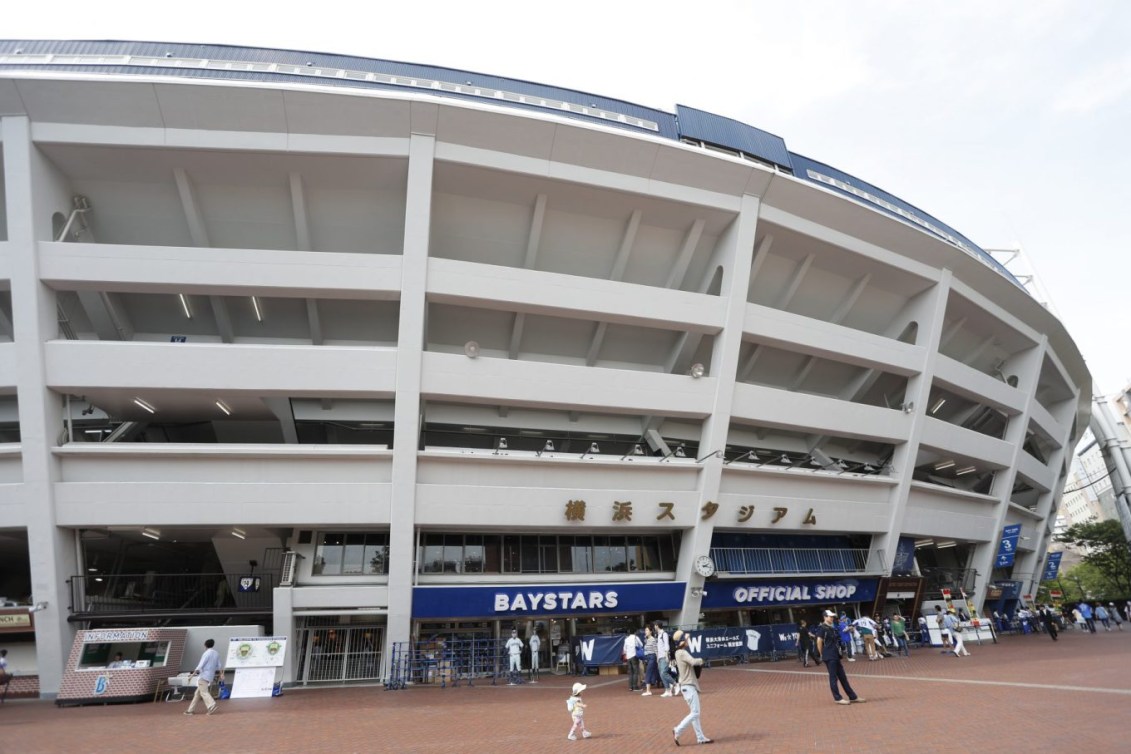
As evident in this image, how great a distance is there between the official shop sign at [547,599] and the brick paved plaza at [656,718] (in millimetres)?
2144

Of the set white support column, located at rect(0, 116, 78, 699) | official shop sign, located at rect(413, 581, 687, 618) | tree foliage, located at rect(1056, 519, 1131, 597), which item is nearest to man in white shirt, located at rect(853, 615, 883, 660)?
official shop sign, located at rect(413, 581, 687, 618)

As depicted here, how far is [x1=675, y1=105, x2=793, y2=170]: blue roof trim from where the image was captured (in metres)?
23.5

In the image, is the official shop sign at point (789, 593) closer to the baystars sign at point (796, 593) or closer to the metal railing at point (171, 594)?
the baystars sign at point (796, 593)

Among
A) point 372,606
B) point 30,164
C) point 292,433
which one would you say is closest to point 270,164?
point 30,164

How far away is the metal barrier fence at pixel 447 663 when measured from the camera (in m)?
16.9

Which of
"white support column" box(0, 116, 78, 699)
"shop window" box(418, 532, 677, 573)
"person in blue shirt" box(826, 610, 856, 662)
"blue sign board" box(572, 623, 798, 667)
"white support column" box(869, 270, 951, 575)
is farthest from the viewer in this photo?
"white support column" box(869, 270, 951, 575)

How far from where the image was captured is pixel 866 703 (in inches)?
459

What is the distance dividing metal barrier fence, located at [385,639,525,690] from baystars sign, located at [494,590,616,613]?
1283 millimetres

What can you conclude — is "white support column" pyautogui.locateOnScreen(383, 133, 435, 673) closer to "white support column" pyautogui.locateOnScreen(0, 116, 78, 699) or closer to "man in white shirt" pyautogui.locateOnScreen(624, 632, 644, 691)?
"man in white shirt" pyautogui.locateOnScreen(624, 632, 644, 691)

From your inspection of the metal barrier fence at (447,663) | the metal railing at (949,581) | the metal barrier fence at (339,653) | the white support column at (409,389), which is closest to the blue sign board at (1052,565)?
the metal railing at (949,581)

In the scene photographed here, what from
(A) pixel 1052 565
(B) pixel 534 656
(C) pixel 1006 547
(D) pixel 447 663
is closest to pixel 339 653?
(D) pixel 447 663

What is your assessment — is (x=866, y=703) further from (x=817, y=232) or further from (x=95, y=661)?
(x=95, y=661)

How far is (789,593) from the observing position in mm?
23188

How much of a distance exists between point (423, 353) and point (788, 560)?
16.9 metres
